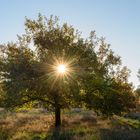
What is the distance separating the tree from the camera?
2869 centimetres

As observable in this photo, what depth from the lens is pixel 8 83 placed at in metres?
28.5

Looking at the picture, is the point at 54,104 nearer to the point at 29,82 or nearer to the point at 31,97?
the point at 31,97

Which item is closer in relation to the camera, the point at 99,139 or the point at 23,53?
the point at 99,139

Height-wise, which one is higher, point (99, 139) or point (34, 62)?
point (34, 62)

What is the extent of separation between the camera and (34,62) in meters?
29.2

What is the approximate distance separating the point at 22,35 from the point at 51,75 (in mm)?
5615

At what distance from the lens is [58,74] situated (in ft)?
95.1

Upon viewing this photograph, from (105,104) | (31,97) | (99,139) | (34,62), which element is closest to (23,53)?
(34,62)

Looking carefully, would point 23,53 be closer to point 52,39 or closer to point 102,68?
point 52,39

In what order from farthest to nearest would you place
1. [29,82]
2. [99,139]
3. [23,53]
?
[23,53], [29,82], [99,139]

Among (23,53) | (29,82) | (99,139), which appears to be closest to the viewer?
(99,139)

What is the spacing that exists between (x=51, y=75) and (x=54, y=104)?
4.06 metres

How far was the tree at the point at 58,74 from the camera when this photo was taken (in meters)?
28.7

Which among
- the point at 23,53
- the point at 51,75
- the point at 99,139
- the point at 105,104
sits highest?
the point at 23,53
